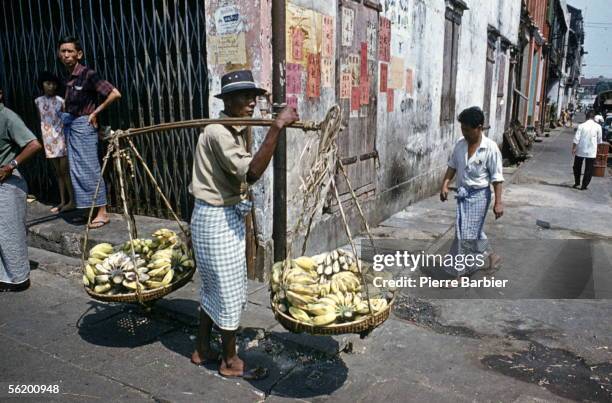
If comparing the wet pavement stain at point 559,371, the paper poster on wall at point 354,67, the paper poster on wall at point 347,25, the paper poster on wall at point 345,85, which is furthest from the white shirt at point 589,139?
the wet pavement stain at point 559,371

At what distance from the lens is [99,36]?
571 centimetres

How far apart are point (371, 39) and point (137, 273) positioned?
15.0 ft

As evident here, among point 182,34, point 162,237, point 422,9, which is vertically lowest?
point 162,237

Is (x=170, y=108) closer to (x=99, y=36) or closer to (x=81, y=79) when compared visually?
(x=81, y=79)

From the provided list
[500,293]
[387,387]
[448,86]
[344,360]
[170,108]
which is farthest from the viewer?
[448,86]

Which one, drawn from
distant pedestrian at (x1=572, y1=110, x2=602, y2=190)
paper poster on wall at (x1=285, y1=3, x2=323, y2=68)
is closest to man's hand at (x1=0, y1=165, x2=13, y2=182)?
paper poster on wall at (x1=285, y1=3, x2=323, y2=68)

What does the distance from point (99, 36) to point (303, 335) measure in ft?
14.4

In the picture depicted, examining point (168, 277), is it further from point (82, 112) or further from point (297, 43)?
point (82, 112)

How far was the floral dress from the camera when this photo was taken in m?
5.85

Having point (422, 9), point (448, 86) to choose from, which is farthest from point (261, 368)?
point (448, 86)

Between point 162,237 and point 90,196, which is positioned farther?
point 90,196

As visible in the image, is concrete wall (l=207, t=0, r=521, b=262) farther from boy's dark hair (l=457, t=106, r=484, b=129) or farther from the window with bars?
boy's dark hair (l=457, t=106, r=484, b=129)

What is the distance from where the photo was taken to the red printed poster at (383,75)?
22.1ft

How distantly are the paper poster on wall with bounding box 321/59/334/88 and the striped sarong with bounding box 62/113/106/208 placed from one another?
2611 millimetres
